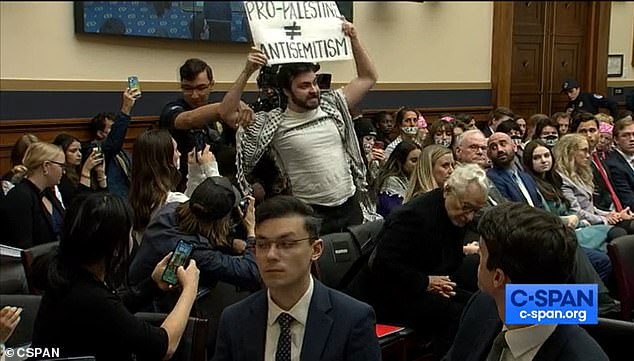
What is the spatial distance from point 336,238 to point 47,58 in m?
2.04

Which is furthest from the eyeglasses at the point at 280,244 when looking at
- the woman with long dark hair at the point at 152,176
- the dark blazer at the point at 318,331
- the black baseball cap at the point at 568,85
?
the woman with long dark hair at the point at 152,176

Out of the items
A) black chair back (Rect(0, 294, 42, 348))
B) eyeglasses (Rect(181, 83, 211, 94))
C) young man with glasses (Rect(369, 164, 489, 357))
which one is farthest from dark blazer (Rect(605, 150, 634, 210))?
black chair back (Rect(0, 294, 42, 348))

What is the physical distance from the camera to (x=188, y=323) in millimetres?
2047

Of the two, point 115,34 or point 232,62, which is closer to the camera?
point 115,34

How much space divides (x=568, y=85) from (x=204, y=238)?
1.40 metres

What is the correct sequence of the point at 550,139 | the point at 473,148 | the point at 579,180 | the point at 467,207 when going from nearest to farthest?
1. the point at 467,207
2. the point at 473,148
3. the point at 579,180
4. the point at 550,139

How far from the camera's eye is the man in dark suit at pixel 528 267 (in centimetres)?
136

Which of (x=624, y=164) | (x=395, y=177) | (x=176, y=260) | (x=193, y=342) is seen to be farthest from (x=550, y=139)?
(x=193, y=342)

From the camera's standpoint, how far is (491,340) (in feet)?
5.06

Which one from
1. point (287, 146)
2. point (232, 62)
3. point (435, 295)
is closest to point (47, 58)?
point (232, 62)

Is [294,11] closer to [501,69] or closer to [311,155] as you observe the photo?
[311,155]

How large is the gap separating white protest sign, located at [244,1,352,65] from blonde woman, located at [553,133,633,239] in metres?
1.89

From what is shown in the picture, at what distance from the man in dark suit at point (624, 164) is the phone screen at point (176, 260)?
3.11 meters

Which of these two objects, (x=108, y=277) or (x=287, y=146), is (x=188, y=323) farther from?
(x=287, y=146)
